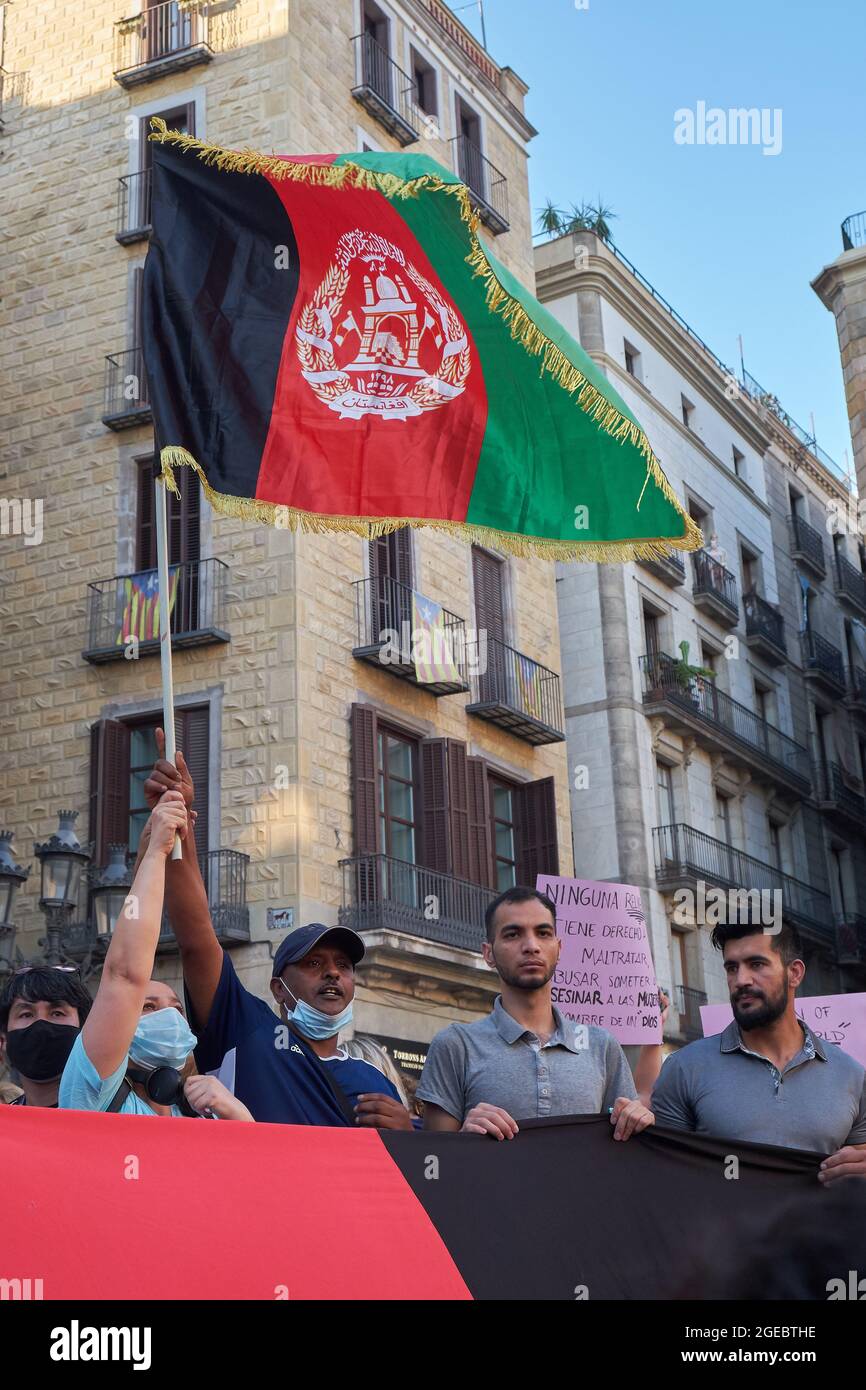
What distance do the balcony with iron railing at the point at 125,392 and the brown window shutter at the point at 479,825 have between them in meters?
6.33

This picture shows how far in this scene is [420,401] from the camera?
313 inches

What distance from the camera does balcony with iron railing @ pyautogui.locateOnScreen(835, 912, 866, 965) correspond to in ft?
114

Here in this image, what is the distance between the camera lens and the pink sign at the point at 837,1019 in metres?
9.24

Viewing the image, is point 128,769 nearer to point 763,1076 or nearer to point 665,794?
point 665,794

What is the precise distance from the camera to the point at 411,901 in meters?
21.5

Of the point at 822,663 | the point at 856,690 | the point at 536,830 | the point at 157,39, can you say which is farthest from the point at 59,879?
the point at 856,690

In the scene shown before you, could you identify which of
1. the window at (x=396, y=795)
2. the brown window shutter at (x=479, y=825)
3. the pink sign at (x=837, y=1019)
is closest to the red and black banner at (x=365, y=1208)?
the pink sign at (x=837, y=1019)

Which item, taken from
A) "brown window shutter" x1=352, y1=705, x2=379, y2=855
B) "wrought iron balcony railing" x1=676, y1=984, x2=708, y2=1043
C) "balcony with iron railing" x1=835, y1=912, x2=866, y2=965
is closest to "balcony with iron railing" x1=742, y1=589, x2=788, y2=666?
"balcony with iron railing" x1=835, y1=912, x2=866, y2=965

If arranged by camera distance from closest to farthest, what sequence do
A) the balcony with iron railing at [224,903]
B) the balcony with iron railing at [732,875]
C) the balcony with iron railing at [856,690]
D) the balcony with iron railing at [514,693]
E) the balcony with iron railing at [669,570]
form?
the balcony with iron railing at [224,903] < the balcony with iron railing at [514,693] < the balcony with iron railing at [732,875] < the balcony with iron railing at [669,570] < the balcony with iron railing at [856,690]

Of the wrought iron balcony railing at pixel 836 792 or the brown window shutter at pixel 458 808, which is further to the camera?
the wrought iron balcony railing at pixel 836 792

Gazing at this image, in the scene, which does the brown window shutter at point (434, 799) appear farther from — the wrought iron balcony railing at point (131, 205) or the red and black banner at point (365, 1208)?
the red and black banner at point (365, 1208)

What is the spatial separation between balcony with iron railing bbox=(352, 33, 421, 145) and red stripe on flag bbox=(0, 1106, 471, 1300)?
21.7 metres

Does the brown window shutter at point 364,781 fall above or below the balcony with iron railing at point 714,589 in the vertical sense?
below
